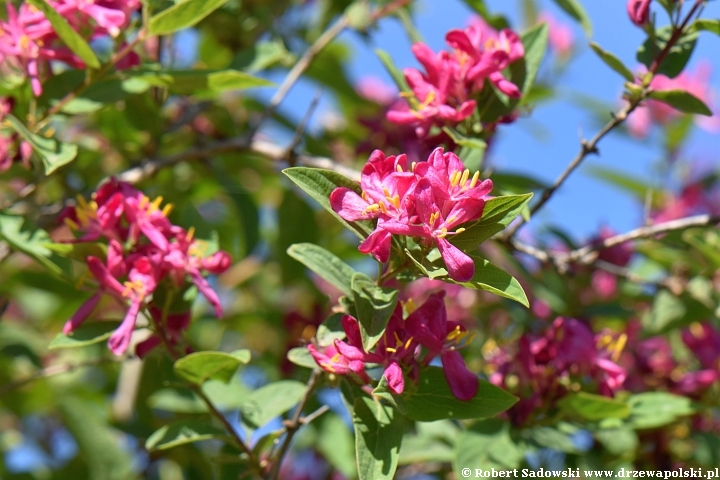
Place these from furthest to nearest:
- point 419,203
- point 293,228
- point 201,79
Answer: point 293,228 < point 201,79 < point 419,203

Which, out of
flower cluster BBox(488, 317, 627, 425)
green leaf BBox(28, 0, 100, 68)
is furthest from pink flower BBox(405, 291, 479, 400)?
green leaf BBox(28, 0, 100, 68)

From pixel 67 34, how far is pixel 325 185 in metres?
0.64

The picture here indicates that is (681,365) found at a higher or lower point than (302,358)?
lower

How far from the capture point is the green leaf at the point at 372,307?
1139mm

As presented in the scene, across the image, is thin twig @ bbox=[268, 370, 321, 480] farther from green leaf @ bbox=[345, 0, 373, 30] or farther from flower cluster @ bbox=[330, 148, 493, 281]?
green leaf @ bbox=[345, 0, 373, 30]

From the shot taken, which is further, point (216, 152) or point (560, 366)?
point (216, 152)

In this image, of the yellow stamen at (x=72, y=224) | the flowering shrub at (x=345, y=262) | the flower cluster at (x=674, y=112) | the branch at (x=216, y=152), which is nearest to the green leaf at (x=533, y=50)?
the flowering shrub at (x=345, y=262)

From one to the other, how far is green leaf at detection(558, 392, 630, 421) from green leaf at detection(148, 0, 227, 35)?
1.11 metres

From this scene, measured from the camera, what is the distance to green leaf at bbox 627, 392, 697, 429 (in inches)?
67.8

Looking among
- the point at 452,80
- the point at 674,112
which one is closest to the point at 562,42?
Result: the point at 674,112

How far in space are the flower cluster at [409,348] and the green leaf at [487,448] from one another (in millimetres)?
407

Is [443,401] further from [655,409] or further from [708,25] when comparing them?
[708,25]

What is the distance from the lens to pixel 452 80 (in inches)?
58.7

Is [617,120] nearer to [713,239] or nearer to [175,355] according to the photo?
[713,239]
